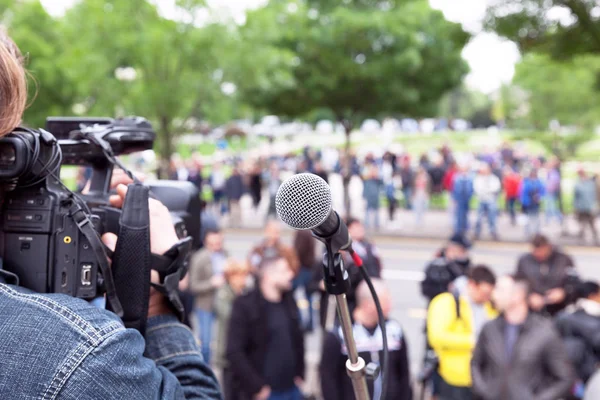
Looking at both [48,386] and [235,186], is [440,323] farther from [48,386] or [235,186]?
[235,186]

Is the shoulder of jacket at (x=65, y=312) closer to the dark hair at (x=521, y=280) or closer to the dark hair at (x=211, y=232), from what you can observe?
the dark hair at (x=521, y=280)

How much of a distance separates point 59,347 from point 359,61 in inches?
685

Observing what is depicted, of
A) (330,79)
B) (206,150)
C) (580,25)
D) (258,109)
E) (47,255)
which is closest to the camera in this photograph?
(47,255)

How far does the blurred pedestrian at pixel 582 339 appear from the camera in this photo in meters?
5.35

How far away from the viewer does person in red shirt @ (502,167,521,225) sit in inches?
748

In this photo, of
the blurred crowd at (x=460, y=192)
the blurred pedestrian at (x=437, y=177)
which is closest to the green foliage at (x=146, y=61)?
the blurred crowd at (x=460, y=192)

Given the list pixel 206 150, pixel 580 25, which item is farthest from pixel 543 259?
pixel 206 150

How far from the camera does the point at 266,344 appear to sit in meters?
5.42

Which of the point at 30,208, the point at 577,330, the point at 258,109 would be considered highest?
the point at 258,109

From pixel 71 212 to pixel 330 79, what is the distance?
16.5m

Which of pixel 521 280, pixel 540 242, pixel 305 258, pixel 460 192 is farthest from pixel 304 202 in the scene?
pixel 460 192

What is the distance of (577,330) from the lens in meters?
5.46

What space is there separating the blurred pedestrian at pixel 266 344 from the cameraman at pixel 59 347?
3.88m

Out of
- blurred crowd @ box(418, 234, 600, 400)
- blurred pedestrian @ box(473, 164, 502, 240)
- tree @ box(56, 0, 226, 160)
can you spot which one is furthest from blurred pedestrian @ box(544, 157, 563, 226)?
blurred crowd @ box(418, 234, 600, 400)
